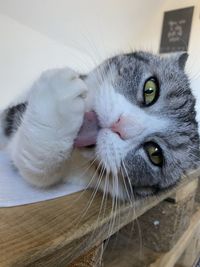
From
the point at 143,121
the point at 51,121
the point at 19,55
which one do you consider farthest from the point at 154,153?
the point at 19,55

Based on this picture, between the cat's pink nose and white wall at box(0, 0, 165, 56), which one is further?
white wall at box(0, 0, 165, 56)

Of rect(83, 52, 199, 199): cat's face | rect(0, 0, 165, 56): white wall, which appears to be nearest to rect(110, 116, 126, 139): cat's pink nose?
rect(83, 52, 199, 199): cat's face

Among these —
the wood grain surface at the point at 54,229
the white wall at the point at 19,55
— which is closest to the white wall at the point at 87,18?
the white wall at the point at 19,55

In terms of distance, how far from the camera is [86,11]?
1762 mm

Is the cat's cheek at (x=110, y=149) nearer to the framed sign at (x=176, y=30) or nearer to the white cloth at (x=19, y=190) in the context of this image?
the white cloth at (x=19, y=190)

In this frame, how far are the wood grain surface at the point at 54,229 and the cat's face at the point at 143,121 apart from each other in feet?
0.32

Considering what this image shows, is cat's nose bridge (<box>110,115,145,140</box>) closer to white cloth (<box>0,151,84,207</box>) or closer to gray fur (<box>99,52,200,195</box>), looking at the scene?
gray fur (<box>99,52,200,195</box>)

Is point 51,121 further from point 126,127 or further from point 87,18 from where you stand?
point 87,18

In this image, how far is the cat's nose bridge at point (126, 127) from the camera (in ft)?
1.80

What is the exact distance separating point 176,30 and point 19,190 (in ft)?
6.71

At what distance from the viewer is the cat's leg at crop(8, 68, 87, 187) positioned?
47cm

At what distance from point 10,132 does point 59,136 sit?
25cm

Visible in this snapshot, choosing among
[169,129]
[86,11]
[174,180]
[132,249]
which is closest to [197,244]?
[132,249]

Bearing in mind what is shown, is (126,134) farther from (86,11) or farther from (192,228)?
(86,11)
